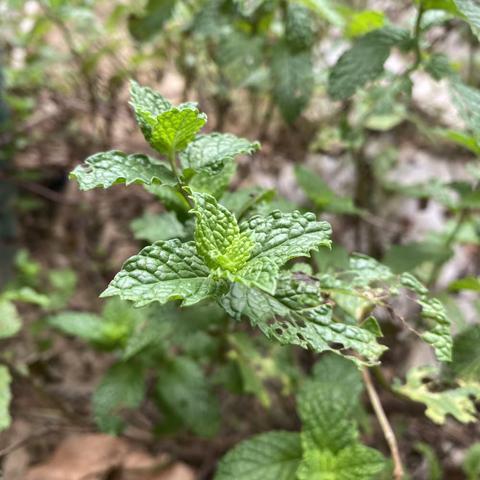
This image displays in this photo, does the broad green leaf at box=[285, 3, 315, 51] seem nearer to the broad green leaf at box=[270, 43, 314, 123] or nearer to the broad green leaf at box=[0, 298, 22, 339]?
the broad green leaf at box=[270, 43, 314, 123]

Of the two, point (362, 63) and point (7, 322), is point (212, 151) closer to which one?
point (362, 63)

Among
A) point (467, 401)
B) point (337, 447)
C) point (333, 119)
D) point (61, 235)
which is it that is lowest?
point (61, 235)

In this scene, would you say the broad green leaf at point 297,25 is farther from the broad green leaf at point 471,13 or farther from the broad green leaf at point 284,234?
the broad green leaf at point 284,234

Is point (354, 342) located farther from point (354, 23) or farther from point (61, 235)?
point (61, 235)

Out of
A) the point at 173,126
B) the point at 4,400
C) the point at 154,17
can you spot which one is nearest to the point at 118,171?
the point at 173,126

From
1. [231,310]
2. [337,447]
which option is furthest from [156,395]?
[231,310]

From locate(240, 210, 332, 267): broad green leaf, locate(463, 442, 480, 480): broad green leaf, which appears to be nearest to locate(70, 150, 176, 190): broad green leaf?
locate(240, 210, 332, 267): broad green leaf
